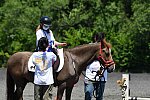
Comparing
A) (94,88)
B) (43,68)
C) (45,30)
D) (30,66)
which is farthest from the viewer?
(94,88)

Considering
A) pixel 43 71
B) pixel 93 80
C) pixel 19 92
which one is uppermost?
pixel 43 71

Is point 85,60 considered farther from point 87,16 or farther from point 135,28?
point 87,16

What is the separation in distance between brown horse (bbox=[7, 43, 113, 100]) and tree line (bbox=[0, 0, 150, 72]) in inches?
596

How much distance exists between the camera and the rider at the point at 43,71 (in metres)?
8.35

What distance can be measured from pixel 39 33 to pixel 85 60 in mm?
1178

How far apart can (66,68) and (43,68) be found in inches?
42.7

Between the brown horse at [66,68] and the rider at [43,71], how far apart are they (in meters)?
0.78

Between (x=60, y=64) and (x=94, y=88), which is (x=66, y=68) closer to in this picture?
(x=60, y=64)

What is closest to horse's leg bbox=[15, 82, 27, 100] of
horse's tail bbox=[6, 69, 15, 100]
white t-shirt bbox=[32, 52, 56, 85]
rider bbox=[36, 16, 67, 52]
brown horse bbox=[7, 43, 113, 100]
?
brown horse bbox=[7, 43, 113, 100]

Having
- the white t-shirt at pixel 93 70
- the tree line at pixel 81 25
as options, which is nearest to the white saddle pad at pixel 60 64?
the white t-shirt at pixel 93 70

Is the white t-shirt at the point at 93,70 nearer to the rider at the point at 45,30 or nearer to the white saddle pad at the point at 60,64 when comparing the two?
the white saddle pad at the point at 60,64

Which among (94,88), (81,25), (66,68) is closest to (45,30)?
(66,68)

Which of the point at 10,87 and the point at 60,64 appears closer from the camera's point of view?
the point at 60,64

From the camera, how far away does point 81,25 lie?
2723 cm
